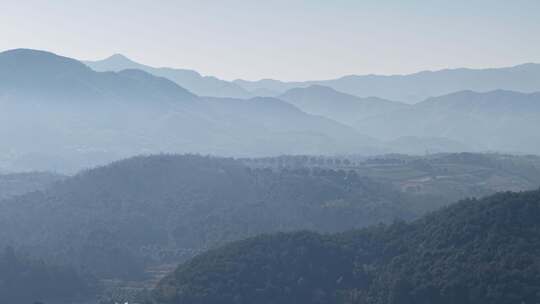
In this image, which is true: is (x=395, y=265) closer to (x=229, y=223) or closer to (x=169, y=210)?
(x=229, y=223)

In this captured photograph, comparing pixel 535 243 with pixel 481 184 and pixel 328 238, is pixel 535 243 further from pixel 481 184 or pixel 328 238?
pixel 481 184

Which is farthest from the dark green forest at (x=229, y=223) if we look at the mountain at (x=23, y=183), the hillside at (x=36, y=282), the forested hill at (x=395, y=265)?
the mountain at (x=23, y=183)

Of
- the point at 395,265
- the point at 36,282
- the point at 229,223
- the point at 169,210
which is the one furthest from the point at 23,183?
the point at 395,265

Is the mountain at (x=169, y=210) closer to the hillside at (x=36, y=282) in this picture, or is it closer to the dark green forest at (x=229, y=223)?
the dark green forest at (x=229, y=223)

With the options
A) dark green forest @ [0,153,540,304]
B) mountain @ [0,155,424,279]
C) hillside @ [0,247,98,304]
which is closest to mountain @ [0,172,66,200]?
dark green forest @ [0,153,540,304]

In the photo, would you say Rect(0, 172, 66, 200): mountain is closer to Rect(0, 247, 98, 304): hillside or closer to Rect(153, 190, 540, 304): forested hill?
Rect(0, 247, 98, 304): hillside
